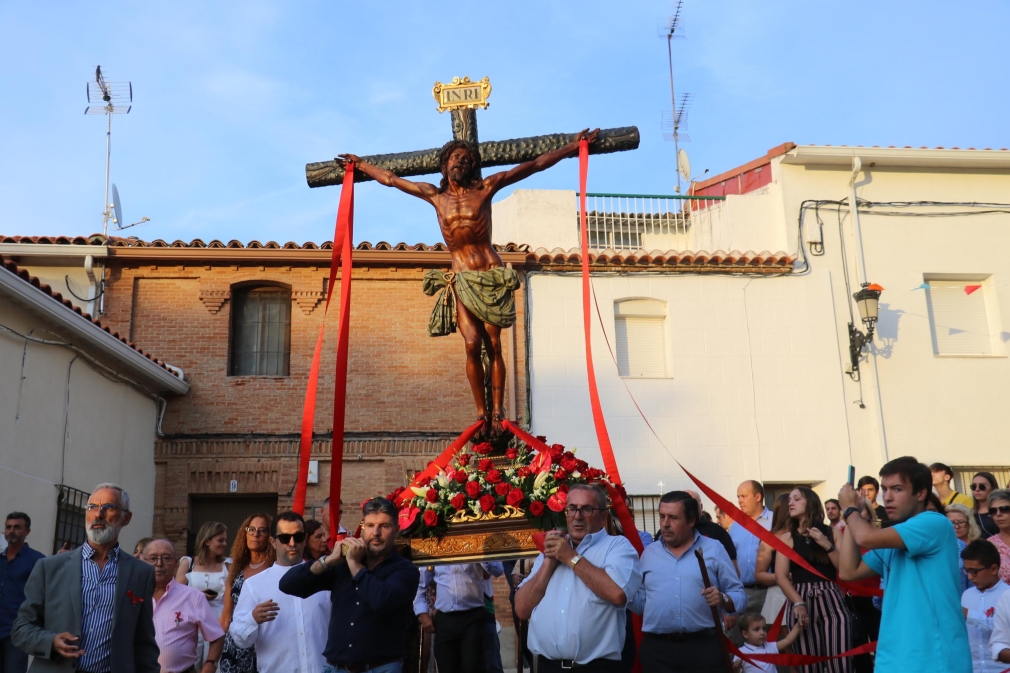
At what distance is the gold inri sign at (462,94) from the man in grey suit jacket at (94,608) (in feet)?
12.1

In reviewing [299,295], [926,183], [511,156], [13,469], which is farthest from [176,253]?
[926,183]

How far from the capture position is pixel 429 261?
1562cm

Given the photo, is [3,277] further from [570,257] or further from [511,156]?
[570,257]

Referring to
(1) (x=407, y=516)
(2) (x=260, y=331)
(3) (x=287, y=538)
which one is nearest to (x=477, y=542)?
(1) (x=407, y=516)

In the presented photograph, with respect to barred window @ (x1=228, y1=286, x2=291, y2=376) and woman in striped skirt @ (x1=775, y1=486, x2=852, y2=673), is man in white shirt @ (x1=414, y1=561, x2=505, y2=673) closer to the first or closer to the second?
woman in striped skirt @ (x1=775, y1=486, x2=852, y2=673)

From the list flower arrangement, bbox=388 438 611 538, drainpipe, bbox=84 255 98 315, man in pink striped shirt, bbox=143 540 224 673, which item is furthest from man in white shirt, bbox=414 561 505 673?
drainpipe, bbox=84 255 98 315

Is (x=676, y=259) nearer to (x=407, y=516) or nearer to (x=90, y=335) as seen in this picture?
(x=90, y=335)

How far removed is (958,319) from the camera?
1642 centimetres

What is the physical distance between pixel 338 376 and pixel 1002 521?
4.43 metres

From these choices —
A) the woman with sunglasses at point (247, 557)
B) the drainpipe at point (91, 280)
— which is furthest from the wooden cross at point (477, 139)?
the drainpipe at point (91, 280)

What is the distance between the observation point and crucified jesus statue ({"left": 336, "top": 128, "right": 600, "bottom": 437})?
7.19 metres

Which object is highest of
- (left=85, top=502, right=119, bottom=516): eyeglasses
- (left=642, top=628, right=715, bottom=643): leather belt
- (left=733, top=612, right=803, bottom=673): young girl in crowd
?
(left=85, top=502, right=119, bottom=516): eyeglasses

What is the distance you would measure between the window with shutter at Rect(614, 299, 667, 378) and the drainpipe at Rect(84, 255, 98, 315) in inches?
293

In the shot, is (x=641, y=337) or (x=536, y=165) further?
(x=641, y=337)
